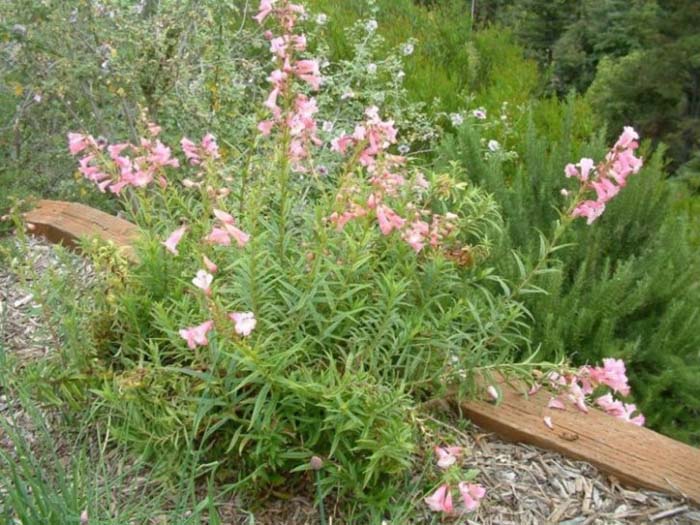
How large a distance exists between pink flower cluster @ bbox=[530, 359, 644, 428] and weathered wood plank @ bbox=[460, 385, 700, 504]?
37mm

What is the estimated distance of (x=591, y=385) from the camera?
87.1 inches

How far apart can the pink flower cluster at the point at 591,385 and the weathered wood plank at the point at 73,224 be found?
5.61 ft

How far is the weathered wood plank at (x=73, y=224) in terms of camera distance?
324cm

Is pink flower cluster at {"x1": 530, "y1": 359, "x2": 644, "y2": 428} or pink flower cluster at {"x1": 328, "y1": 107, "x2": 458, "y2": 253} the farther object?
pink flower cluster at {"x1": 530, "y1": 359, "x2": 644, "y2": 428}

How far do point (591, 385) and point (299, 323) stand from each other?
0.83 m

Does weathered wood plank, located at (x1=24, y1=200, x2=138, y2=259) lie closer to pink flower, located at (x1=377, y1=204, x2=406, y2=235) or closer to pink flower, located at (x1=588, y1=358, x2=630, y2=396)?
pink flower, located at (x1=377, y1=204, x2=406, y2=235)

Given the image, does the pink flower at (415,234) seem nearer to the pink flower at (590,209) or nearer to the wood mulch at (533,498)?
the pink flower at (590,209)

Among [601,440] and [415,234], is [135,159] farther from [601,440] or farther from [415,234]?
[601,440]

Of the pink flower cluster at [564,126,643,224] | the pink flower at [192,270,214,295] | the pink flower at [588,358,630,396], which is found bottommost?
the pink flower at [588,358,630,396]

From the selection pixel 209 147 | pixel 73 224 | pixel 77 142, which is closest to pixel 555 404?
pixel 209 147

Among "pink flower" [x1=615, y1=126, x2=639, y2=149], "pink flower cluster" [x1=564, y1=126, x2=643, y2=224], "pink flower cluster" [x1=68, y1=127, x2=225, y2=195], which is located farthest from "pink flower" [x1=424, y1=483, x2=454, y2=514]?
"pink flower cluster" [x1=68, y1=127, x2=225, y2=195]

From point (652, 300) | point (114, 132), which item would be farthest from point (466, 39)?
point (652, 300)

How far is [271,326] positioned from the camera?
201 centimetres

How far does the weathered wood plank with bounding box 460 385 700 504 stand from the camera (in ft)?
7.48
